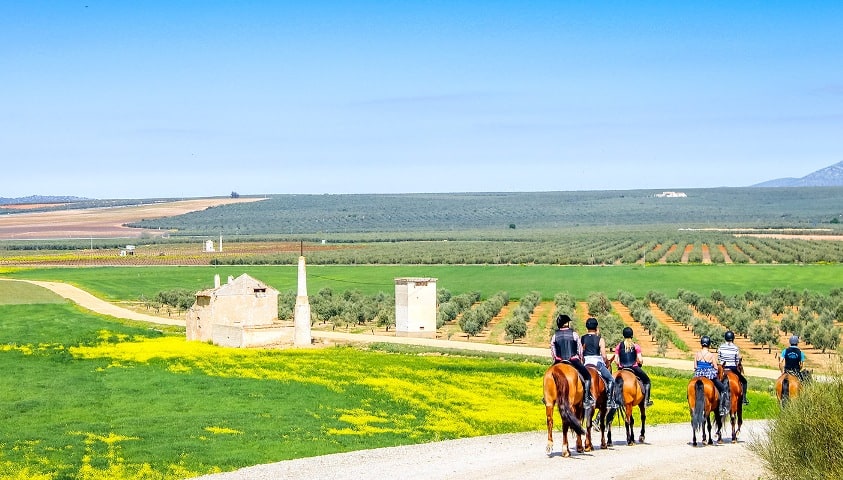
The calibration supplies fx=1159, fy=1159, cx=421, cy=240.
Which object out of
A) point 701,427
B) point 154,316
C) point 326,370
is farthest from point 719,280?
point 701,427

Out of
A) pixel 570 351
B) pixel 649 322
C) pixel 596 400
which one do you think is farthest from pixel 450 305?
pixel 570 351

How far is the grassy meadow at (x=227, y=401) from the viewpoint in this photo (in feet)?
80.4

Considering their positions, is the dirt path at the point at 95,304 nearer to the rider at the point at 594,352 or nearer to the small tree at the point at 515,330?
the small tree at the point at 515,330

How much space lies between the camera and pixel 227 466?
22688 millimetres

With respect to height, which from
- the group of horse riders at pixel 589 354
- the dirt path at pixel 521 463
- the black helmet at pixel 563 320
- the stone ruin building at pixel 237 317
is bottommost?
the dirt path at pixel 521 463

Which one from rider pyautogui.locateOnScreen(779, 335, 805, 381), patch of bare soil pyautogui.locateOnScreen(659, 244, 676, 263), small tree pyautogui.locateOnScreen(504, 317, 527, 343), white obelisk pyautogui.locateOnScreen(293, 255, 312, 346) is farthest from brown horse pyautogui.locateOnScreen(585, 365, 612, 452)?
patch of bare soil pyautogui.locateOnScreen(659, 244, 676, 263)

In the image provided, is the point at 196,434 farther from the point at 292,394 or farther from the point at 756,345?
the point at 756,345

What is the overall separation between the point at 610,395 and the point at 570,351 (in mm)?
1775

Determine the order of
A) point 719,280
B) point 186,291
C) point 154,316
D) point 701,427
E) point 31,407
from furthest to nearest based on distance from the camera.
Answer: point 719,280, point 186,291, point 154,316, point 31,407, point 701,427

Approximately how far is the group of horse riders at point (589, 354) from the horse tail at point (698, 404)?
0.99 metres

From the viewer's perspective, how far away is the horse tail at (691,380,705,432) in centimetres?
2269

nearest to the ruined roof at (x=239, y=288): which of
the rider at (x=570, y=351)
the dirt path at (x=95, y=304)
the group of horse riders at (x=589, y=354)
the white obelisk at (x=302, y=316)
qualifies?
the white obelisk at (x=302, y=316)

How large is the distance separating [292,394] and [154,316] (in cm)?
4128

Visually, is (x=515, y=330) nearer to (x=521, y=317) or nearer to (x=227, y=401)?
(x=521, y=317)
